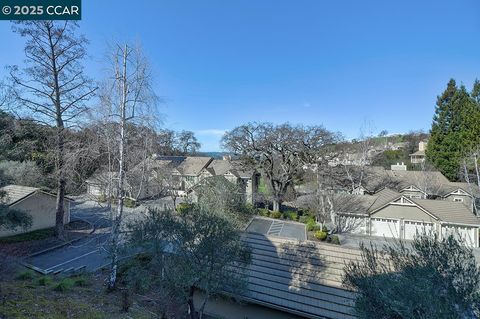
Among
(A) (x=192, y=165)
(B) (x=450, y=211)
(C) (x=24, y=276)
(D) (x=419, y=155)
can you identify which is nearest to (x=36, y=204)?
(C) (x=24, y=276)

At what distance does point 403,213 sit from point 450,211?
346 cm

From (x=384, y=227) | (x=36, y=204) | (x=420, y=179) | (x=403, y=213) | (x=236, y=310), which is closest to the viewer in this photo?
(x=236, y=310)

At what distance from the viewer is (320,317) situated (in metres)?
8.61

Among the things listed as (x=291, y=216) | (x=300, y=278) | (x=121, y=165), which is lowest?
(x=300, y=278)

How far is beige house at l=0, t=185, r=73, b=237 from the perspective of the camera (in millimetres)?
17547

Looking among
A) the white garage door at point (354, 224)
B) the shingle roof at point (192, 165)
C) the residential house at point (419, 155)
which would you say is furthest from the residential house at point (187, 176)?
the residential house at point (419, 155)

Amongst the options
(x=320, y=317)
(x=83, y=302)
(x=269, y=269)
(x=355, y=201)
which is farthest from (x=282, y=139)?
(x=83, y=302)

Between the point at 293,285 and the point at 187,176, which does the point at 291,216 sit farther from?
the point at 187,176

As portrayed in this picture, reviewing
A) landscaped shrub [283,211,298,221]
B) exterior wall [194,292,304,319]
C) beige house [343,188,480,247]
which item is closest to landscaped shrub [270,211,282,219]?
landscaped shrub [283,211,298,221]

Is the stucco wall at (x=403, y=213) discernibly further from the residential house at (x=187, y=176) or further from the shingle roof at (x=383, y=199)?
the residential house at (x=187, y=176)

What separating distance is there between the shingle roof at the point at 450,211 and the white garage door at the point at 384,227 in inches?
103

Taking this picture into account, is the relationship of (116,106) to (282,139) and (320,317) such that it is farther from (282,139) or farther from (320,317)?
(282,139)

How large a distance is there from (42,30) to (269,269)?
1724 cm

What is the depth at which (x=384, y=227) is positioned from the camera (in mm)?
21828
